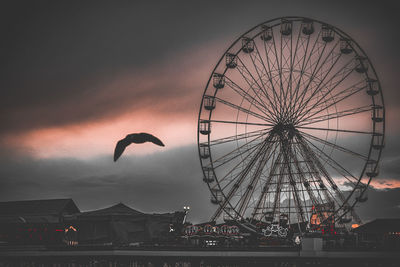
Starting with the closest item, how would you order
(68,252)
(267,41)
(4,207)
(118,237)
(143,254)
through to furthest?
1. (143,254)
2. (68,252)
3. (118,237)
4. (267,41)
5. (4,207)

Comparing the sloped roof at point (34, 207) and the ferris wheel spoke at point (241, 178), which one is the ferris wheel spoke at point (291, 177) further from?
the sloped roof at point (34, 207)

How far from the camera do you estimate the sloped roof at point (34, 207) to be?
57250 mm

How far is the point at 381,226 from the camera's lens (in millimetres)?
43188

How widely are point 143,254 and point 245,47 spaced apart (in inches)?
748

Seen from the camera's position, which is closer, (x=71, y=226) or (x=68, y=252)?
(x=68, y=252)

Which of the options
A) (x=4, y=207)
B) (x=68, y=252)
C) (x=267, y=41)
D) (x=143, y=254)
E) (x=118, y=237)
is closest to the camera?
(x=143, y=254)

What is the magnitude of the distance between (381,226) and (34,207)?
4030 centimetres

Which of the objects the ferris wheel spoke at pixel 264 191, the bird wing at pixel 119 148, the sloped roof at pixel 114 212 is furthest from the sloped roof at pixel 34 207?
the bird wing at pixel 119 148

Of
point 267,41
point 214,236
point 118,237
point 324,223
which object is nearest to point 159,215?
point 118,237

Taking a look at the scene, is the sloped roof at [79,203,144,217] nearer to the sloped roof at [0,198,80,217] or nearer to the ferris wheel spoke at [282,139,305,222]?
the ferris wheel spoke at [282,139,305,222]

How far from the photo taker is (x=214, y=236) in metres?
33.8

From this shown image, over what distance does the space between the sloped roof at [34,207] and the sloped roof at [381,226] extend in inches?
1387

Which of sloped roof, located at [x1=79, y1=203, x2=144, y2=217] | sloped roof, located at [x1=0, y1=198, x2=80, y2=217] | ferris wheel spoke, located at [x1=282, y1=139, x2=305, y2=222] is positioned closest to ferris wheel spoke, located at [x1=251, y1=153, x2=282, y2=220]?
ferris wheel spoke, located at [x1=282, y1=139, x2=305, y2=222]

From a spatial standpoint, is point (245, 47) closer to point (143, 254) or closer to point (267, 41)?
point (267, 41)
